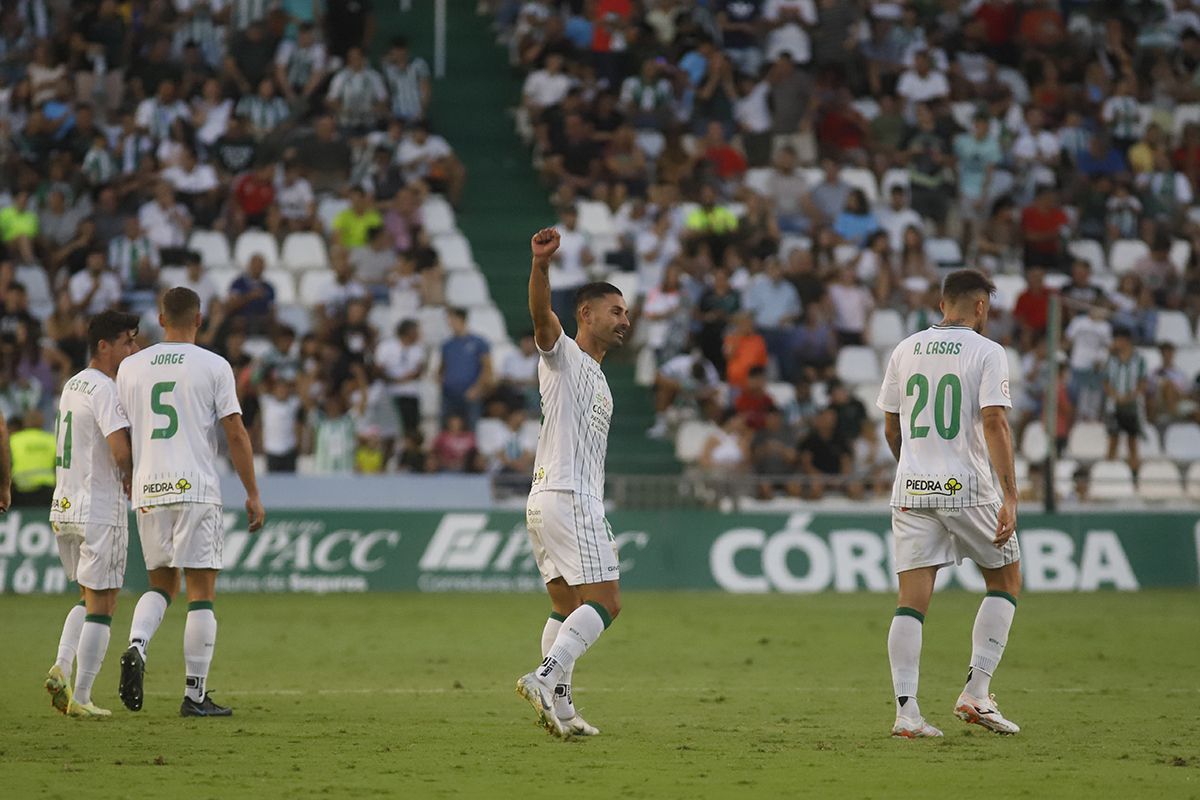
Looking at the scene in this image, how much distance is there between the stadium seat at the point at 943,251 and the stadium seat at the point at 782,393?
161 inches

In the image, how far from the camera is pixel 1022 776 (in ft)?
26.6

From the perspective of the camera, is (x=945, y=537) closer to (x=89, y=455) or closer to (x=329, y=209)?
(x=89, y=455)

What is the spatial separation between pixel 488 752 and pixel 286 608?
434 inches

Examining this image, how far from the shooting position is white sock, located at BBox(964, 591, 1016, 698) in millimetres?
Answer: 9781

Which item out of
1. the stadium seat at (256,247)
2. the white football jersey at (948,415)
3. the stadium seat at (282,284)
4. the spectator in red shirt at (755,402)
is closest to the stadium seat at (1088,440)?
the spectator in red shirt at (755,402)

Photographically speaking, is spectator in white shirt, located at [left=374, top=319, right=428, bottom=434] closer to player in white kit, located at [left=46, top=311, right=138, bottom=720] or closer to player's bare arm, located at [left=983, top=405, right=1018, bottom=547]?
player in white kit, located at [left=46, top=311, right=138, bottom=720]

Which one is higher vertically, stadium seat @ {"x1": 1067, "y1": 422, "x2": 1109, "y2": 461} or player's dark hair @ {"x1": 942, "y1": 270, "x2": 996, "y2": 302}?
player's dark hair @ {"x1": 942, "y1": 270, "x2": 996, "y2": 302}

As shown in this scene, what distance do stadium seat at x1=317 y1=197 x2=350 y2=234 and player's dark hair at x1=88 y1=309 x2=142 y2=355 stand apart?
15132mm

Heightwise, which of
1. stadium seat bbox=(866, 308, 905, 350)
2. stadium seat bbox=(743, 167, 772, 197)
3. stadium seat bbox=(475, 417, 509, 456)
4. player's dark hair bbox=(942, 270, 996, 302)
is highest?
stadium seat bbox=(743, 167, 772, 197)

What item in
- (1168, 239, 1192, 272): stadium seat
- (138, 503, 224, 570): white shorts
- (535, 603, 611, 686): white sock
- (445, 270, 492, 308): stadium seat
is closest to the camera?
(535, 603, 611, 686): white sock

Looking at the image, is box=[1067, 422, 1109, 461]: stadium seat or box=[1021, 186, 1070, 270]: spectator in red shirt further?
box=[1021, 186, 1070, 270]: spectator in red shirt

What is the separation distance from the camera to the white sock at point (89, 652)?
1066 cm

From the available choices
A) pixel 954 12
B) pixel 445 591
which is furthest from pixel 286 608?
pixel 954 12

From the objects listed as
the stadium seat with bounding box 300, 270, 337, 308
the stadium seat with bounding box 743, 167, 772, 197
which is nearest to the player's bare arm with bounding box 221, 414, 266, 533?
the stadium seat with bounding box 300, 270, 337, 308
